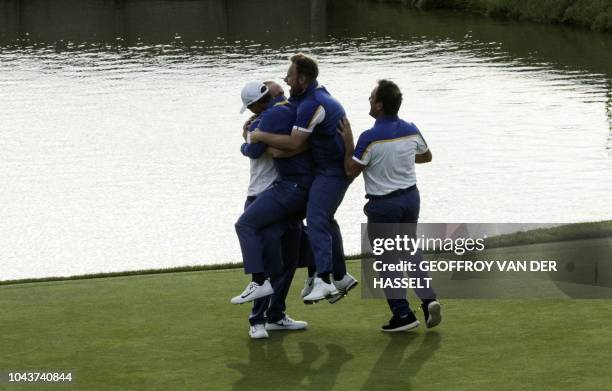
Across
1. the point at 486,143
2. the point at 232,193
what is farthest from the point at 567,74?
the point at 232,193

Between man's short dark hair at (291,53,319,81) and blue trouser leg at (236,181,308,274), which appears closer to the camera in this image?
man's short dark hair at (291,53,319,81)

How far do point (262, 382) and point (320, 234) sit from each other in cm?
112

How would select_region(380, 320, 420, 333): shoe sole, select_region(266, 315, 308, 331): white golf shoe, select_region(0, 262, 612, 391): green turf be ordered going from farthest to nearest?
select_region(266, 315, 308, 331): white golf shoe < select_region(380, 320, 420, 333): shoe sole < select_region(0, 262, 612, 391): green turf

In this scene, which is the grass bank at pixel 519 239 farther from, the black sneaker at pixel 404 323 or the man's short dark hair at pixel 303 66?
the man's short dark hair at pixel 303 66

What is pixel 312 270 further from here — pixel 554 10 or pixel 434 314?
pixel 554 10

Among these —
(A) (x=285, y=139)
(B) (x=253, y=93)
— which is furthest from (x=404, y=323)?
(B) (x=253, y=93)

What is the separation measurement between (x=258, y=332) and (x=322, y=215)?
0.82m

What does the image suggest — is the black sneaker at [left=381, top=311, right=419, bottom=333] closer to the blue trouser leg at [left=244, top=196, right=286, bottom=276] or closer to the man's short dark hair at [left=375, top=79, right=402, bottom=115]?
the blue trouser leg at [left=244, top=196, right=286, bottom=276]

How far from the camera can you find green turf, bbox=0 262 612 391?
756 centimetres

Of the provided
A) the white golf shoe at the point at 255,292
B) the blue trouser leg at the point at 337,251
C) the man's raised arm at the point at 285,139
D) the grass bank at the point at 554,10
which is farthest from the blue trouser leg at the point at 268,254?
the grass bank at the point at 554,10
